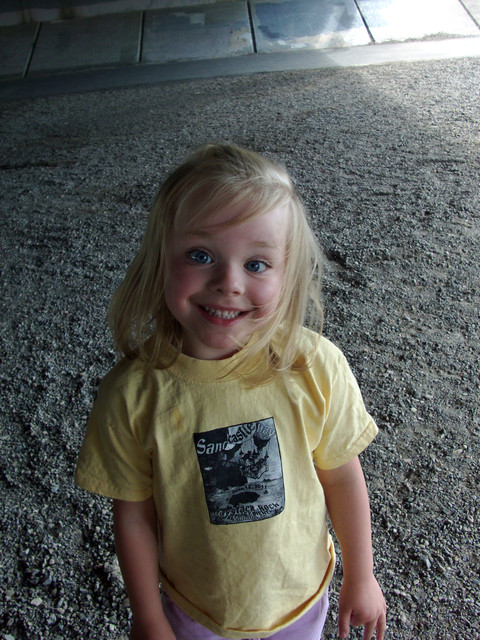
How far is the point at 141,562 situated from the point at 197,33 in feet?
22.3

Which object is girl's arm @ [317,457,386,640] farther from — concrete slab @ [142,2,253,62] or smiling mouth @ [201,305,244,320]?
concrete slab @ [142,2,253,62]

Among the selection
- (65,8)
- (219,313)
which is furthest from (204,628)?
(65,8)

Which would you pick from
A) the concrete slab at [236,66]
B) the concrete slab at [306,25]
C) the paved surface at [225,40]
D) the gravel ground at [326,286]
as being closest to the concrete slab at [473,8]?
the paved surface at [225,40]

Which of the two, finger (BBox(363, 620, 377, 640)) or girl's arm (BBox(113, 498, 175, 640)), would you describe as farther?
finger (BBox(363, 620, 377, 640))

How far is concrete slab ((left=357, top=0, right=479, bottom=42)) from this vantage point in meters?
6.33

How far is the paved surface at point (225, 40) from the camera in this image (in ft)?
19.7

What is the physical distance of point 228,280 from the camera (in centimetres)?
97

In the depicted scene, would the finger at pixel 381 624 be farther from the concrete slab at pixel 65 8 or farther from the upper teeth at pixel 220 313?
the concrete slab at pixel 65 8

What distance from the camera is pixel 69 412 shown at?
2.30 m

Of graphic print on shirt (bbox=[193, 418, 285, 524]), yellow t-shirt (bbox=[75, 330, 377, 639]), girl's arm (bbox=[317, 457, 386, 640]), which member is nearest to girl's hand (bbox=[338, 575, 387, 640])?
girl's arm (bbox=[317, 457, 386, 640])

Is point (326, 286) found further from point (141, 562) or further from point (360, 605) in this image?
point (141, 562)

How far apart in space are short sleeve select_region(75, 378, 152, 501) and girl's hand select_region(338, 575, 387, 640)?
0.43 metres

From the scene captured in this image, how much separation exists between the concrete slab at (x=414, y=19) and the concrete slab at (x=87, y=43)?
8.03ft

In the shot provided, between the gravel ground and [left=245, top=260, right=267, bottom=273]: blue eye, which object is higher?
[left=245, top=260, right=267, bottom=273]: blue eye
